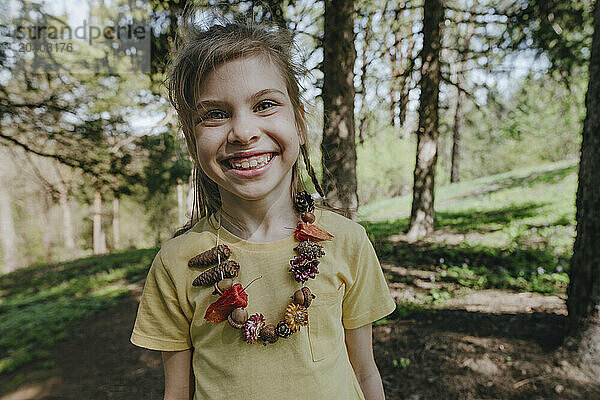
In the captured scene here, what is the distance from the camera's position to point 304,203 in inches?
51.3

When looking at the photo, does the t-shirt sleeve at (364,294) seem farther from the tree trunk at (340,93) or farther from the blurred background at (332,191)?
the tree trunk at (340,93)

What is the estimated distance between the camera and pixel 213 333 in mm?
1153

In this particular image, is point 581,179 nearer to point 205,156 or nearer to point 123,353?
point 205,156

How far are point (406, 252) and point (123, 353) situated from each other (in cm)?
454

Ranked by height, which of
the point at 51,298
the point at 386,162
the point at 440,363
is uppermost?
the point at 386,162

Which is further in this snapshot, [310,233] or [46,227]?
[46,227]

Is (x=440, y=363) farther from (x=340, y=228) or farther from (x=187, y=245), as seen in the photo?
(x=187, y=245)

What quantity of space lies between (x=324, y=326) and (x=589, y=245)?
2622 mm

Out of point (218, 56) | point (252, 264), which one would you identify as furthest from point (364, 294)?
point (218, 56)

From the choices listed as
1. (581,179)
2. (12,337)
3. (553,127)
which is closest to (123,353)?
(12,337)

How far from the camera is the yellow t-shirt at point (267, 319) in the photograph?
3.70 ft

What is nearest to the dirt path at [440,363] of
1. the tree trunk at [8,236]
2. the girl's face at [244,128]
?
the girl's face at [244,128]

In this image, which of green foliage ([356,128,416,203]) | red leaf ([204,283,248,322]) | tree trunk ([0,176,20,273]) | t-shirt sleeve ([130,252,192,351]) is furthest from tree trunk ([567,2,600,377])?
green foliage ([356,128,416,203])

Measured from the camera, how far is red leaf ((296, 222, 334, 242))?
1225mm
